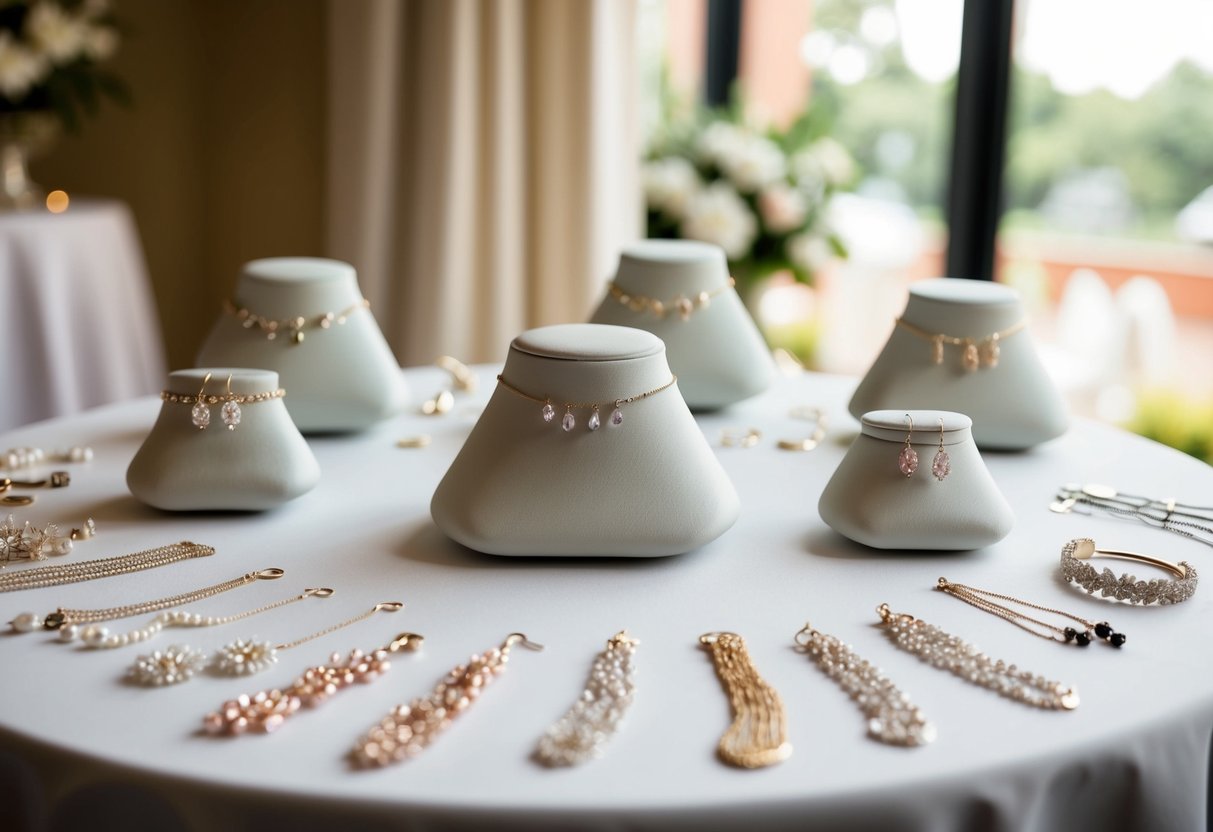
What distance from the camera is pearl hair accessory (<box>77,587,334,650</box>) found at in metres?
0.83

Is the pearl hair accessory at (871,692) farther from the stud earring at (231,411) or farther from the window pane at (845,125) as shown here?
the window pane at (845,125)

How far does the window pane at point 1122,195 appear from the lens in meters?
2.36

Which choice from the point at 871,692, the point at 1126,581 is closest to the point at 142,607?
the point at 871,692

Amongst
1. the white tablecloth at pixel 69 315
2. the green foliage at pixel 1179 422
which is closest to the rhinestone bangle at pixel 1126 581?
the green foliage at pixel 1179 422

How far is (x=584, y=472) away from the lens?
963 millimetres

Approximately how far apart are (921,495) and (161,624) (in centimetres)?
59

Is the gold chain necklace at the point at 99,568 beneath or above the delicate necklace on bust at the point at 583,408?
beneath

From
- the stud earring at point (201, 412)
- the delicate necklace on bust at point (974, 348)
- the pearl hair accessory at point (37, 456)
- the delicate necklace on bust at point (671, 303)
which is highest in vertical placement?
the delicate necklace on bust at point (671, 303)

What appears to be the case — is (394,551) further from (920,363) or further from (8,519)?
(920,363)

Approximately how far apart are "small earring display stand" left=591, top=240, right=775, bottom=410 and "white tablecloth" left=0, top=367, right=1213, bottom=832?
25 cm

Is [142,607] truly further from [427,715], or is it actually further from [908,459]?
[908,459]

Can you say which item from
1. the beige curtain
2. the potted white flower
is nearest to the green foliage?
the beige curtain

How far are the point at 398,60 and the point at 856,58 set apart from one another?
42.7 inches

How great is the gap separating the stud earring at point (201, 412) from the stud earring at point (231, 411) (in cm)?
1
